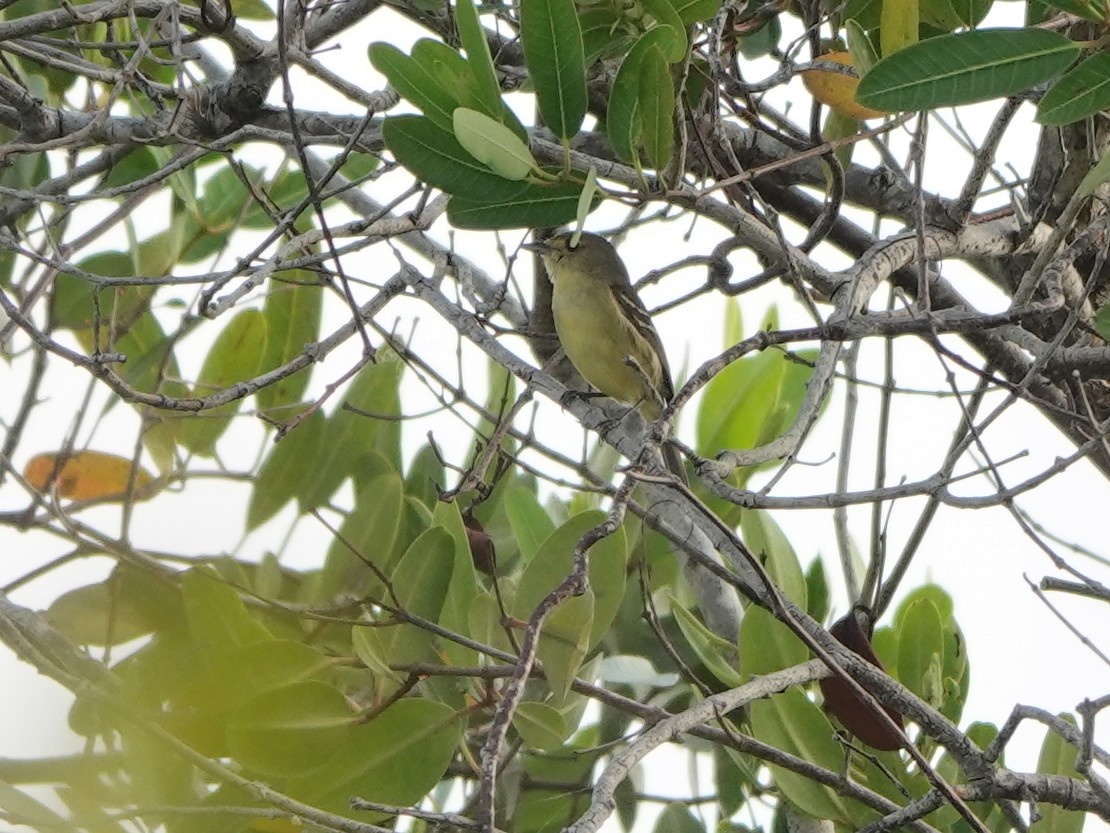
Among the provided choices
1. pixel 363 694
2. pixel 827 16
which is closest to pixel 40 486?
pixel 363 694

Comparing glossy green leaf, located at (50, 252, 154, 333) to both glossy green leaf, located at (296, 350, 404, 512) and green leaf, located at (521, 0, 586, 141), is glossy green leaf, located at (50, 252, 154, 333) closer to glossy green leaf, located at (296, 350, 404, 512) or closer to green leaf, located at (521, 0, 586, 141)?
glossy green leaf, located at (296, 350, 404, 512)

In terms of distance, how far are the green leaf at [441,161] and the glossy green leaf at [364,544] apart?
2.56ft

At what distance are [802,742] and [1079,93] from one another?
4.76 ft

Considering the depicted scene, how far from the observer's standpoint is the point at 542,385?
11.0ft

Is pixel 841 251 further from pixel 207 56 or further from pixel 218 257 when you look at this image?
pixel 207 56

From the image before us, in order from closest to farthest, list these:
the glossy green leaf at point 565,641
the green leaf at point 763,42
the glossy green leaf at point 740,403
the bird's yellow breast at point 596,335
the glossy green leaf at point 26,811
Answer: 1. the glossy green leaf at point 26,811
2. the glossy green leaf at point 565,641
3. the green leaf at point 763,42
4. the glossy green leaf at point 740,403
5. the bird's yellow breast at point 596,335

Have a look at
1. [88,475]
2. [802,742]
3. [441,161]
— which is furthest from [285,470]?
[802,742]

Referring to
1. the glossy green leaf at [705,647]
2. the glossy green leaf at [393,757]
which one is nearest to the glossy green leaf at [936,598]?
the glossy green leaf at [705,647]

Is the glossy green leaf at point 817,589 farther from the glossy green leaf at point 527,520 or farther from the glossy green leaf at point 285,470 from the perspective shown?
the glossy green leaf at point 285,470

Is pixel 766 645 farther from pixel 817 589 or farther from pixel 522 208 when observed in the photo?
pixel 522 208

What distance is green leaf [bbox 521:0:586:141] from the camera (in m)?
2.15

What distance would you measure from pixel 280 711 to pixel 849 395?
5.97 feet

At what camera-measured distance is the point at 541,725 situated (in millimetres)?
2707

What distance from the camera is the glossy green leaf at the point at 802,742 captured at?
2.79 metres
